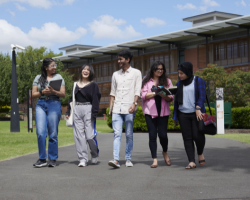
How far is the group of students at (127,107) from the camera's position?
6.44 metres

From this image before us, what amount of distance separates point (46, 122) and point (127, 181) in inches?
87.7

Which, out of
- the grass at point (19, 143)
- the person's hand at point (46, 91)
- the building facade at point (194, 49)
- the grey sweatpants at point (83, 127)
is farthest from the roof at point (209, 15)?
the person's hand at point (46, 91)

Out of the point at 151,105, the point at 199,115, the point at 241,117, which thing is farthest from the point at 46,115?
the point at 241,117

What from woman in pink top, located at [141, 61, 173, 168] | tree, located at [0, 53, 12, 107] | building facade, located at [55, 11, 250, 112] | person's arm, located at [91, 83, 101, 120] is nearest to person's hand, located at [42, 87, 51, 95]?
person's arm, located at [91, 83, 101, 120]

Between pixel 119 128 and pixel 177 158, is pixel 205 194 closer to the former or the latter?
pixel 119 128

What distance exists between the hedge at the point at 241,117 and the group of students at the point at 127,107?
16.4m

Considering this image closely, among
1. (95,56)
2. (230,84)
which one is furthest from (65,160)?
(95,56)

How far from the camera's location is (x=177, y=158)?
7.84m

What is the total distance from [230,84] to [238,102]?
6.55 ft

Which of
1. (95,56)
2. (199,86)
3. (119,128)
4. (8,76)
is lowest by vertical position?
(119,128)

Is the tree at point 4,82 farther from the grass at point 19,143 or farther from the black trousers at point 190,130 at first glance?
the black trousers at point 190,130

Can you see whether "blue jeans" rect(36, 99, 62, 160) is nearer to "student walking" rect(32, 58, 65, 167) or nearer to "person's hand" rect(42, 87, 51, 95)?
"student walking" rect(32, 58, 65, 167)

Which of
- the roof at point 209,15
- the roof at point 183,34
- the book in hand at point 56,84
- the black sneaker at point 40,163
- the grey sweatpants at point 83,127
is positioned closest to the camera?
the black sneaker at point 40,163

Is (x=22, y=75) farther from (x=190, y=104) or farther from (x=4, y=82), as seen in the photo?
(x=190, y=104)
